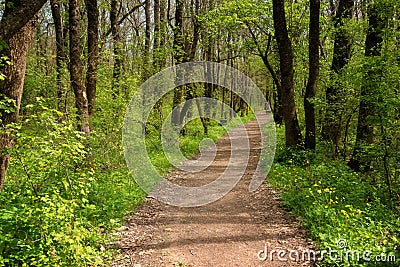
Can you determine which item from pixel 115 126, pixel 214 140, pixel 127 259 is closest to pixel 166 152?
pixel 115 126

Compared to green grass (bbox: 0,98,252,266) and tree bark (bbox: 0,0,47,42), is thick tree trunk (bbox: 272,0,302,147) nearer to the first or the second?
green grass (bbox: 0,98,252,266)

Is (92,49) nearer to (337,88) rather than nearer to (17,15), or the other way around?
(17,15)

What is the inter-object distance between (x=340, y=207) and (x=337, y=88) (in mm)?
4524

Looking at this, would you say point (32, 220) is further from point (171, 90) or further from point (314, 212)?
point (171, 90)

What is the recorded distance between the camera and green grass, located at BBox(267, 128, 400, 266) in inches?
187

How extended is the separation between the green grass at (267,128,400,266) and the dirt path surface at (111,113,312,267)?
0.34 meters

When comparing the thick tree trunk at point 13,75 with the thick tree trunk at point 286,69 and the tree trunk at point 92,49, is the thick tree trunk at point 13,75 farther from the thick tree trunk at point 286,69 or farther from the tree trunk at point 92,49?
the thick tree trunk at point 286,69

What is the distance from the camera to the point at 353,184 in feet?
24.5

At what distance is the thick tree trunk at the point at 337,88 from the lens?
971 cm

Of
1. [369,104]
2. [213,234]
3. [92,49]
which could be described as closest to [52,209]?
[213,234]

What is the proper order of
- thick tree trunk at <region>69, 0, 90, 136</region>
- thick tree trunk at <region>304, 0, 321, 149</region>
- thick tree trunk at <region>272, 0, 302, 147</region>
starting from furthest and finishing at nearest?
thick tree trunk at <region>272, 0, 302, 147</region> < thick tree trunk at <region>304, 0, 321, 149</region> < thick tree trunk at <region>69, 0, 90, 136</region>

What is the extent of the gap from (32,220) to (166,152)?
9.13 m

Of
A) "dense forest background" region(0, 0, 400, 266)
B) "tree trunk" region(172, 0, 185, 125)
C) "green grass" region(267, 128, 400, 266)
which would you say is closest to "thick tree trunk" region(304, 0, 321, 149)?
"dense forest background" region(0, 0, 400, 266)

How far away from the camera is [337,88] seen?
31.4 ft
